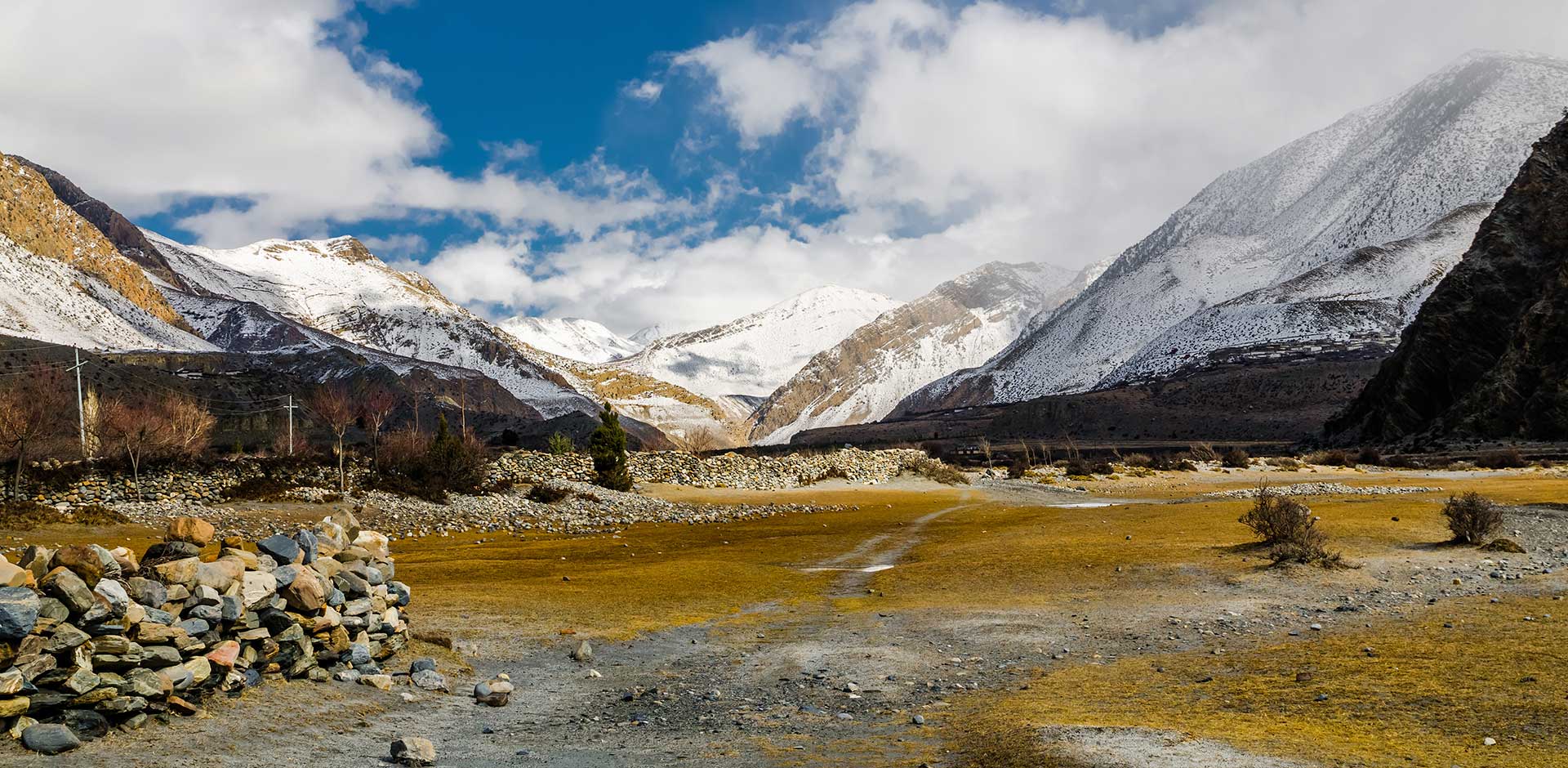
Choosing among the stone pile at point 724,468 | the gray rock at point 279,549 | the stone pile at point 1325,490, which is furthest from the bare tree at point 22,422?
the stone pile at point 1325,490

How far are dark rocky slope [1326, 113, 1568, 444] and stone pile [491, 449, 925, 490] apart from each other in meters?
46.3

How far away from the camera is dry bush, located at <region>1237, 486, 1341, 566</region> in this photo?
16.2 metres

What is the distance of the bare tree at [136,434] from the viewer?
118 ft

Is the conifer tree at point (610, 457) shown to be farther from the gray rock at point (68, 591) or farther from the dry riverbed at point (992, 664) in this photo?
the gray rock at point (68, 591)

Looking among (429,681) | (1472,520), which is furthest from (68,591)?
(1472,520)

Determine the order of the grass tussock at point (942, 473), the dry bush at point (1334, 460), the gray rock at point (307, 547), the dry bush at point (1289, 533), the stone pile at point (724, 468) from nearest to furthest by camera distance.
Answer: the gray rock at point (307, 547) < the dry bush at point (1289, 533) < the stone pile at point (724, 468) < the dry bush at point (1334, 460) < the grass tussock at point (942, 473)

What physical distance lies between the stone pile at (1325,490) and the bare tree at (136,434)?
4509 cm

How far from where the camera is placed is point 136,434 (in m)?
38.8

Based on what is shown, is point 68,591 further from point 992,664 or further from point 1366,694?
point 1366,694

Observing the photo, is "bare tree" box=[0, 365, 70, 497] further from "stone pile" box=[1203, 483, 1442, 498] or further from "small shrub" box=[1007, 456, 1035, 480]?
"small shrub" box=[1007, 456, 1035, 480]

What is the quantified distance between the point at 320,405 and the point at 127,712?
45622 millimetres

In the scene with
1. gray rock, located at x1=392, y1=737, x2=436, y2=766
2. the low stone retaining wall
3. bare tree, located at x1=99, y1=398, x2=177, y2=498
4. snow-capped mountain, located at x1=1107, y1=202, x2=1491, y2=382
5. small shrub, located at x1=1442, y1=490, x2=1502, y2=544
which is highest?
snow-capped mountain, located at x1=1107, y1=202, x2=1491, y2=382

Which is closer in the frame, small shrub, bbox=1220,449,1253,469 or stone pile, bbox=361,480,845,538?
stone pile, bbox=361,480,845,538

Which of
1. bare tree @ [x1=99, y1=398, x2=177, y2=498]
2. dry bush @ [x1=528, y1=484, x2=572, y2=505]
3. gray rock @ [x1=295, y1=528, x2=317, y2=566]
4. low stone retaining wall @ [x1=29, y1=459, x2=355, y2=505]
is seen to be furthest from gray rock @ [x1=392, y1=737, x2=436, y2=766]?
dry bush @ [x1=528, y1=484, x2=572, y2=505]
